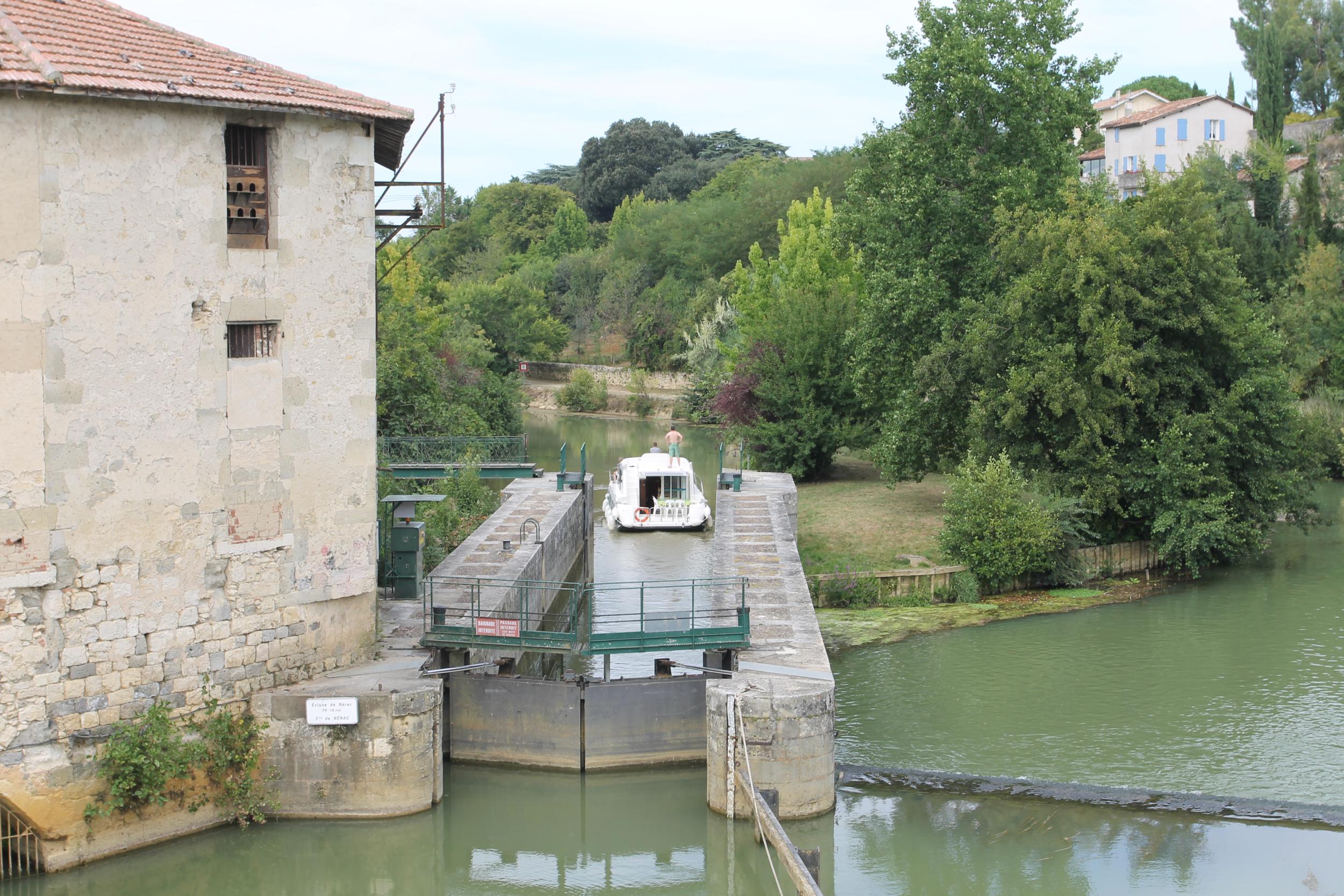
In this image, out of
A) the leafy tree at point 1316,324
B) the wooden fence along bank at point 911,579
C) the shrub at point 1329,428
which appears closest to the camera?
the wooden fence along bank at point 911,579

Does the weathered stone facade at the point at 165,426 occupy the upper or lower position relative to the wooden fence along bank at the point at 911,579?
upper

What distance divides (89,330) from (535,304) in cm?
5627

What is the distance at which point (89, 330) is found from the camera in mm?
14875

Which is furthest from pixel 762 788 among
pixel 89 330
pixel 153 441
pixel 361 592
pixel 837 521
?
pixel 837 521

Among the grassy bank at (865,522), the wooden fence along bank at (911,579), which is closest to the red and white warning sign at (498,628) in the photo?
the wooden fence along bank at (911,579)

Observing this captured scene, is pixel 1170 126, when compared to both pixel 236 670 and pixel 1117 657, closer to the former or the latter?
pixel 1117 657

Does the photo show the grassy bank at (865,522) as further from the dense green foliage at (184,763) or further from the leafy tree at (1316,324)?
the dense green foliage at (184,763)

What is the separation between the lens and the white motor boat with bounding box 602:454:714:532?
105ft

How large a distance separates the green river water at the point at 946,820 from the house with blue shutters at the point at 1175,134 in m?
45.3

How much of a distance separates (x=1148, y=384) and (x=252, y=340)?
19253 mm

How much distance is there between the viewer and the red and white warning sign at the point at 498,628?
17.6 m

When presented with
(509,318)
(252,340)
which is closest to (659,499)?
(252,340)

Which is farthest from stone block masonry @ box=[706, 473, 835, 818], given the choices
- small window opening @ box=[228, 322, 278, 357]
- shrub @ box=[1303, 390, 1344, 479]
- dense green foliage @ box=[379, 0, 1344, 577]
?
shrub @ box=[1303, 390, 1344, 479]

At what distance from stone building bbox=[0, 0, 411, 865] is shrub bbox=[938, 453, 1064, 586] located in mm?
13513
